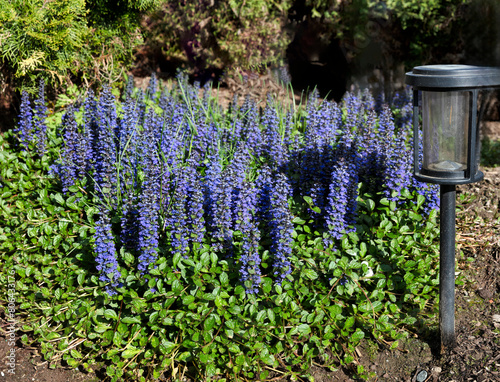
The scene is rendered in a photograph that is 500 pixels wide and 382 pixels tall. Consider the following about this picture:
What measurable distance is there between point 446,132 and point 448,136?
0.08 feet

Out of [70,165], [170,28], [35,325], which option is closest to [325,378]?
[35,325]

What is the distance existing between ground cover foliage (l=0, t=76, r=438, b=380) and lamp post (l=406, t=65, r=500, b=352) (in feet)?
0.91

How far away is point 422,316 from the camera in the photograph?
10.1 ft

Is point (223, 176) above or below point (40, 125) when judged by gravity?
below

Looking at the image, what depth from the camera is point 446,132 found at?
2.66 m

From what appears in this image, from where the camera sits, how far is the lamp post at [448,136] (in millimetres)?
2441

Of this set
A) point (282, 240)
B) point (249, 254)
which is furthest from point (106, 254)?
point (282, 240)

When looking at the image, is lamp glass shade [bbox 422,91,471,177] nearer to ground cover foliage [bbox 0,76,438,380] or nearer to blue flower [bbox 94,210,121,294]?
ground cover foliage [bbox 0,76,438,380]

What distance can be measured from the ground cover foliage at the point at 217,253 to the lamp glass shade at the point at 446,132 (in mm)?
632

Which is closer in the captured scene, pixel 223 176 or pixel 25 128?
pixel 223 176

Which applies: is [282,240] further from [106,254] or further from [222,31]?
[222,31]

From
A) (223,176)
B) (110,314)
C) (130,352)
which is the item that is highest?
(223,176)

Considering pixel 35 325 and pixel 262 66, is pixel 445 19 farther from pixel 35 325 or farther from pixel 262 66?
pixel 35 325

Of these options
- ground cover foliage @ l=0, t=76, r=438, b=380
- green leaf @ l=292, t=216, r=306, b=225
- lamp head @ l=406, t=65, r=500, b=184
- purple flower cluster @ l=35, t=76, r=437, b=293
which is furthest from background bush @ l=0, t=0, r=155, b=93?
lamp head @ l=406, t=65, r=500, b=184
